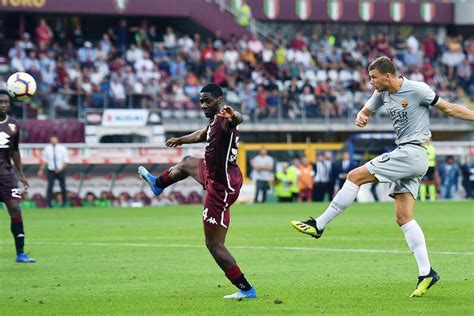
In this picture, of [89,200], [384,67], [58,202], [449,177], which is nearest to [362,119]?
[384,67]

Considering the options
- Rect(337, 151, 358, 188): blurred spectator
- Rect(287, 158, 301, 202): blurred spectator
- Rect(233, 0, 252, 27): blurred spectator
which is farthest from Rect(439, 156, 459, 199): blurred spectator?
Rect(233, 0, 252, 27): blurred spectator

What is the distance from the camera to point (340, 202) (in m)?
11.4

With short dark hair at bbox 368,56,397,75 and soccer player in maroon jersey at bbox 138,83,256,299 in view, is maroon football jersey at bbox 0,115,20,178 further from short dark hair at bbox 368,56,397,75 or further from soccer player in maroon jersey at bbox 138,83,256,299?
short dark hair at bbox 368,56,397,75

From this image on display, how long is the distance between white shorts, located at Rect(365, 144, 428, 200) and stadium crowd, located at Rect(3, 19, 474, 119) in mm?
27724

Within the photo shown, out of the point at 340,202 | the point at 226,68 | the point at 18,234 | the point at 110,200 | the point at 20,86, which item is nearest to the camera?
the point at 340,202

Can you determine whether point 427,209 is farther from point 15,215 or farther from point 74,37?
point 74,37

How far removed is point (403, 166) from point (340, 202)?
0.75m

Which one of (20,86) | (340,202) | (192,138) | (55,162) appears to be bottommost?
(55,162)

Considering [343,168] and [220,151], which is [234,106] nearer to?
[343,168]

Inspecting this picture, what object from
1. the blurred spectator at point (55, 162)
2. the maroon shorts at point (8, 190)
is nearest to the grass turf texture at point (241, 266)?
the maroon shorts at point (8, 190)

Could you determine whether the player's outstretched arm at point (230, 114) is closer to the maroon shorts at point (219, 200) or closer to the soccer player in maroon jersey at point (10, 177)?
the maroon shorts at point (219, 200)

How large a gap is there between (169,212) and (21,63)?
12354 mm

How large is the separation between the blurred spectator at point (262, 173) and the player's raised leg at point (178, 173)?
22575 millimetres

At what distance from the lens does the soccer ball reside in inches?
656
